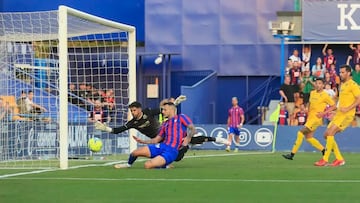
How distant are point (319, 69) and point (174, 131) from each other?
627 inches

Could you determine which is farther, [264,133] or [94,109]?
[264,133]

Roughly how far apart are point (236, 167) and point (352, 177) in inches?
134

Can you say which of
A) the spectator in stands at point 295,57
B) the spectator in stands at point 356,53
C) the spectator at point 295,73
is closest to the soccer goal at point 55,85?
the spectator at point 295,73

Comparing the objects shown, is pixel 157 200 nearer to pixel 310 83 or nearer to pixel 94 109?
pixel 94 109

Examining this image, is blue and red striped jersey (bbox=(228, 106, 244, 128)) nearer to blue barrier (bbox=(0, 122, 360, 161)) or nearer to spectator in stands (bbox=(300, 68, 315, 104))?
blue barrier (bbox=(0, 122, 360, 161))

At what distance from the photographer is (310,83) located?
103 ft

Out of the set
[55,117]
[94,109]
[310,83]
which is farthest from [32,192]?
[310,83]

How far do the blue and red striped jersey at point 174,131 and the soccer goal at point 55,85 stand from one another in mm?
2404

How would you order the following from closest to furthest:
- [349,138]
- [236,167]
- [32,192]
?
1. [32,192]
2. [236,167]
3. [349,138]

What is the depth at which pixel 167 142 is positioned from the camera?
55.6ft

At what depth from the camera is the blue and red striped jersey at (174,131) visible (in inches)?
666

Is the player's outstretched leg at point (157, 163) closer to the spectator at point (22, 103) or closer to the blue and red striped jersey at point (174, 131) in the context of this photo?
the blue and red striped jersey at point (174, 131)

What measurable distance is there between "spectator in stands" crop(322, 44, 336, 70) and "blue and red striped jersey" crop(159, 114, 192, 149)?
1613 cm

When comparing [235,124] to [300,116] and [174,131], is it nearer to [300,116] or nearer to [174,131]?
[300,116]
